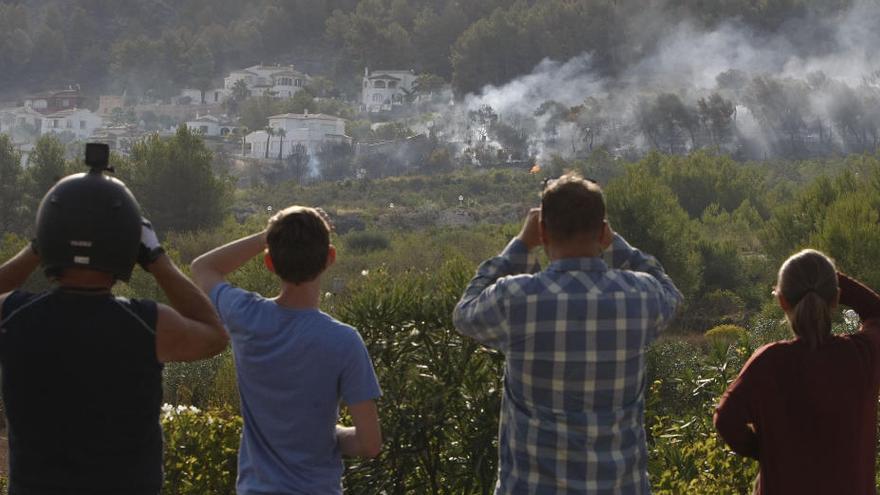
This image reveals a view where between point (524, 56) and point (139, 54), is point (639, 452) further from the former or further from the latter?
point (139, 54)

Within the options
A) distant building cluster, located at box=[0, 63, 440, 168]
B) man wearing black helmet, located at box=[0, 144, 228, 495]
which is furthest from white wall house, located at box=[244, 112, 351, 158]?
man wearing black helmet, located at box=[0, 144, 228, 495]

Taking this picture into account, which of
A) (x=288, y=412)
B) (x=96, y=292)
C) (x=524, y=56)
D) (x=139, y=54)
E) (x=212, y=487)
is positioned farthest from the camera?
(x=139, y=54)

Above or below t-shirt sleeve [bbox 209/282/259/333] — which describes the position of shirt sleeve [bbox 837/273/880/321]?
above

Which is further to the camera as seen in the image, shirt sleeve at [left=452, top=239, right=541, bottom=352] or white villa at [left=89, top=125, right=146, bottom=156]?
white villa at [left=89, top=125, right=146, bottom=156]

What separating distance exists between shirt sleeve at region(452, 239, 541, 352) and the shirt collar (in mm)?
134

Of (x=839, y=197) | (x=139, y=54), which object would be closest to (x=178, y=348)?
(x=839, y=197)

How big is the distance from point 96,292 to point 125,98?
355ft

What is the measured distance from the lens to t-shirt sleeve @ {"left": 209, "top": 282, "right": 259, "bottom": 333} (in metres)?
3.01

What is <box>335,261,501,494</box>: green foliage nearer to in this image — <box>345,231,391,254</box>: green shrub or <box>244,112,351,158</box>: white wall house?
<box>345,231,391,254</box>: green shrub

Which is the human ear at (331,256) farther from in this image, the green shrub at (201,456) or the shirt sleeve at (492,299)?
the green shrub at (201,456)

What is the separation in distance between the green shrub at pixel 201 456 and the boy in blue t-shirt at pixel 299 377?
2307 mm

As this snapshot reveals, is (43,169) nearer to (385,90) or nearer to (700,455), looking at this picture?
(700,455)

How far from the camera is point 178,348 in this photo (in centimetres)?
268

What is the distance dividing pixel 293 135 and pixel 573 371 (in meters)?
80.3
